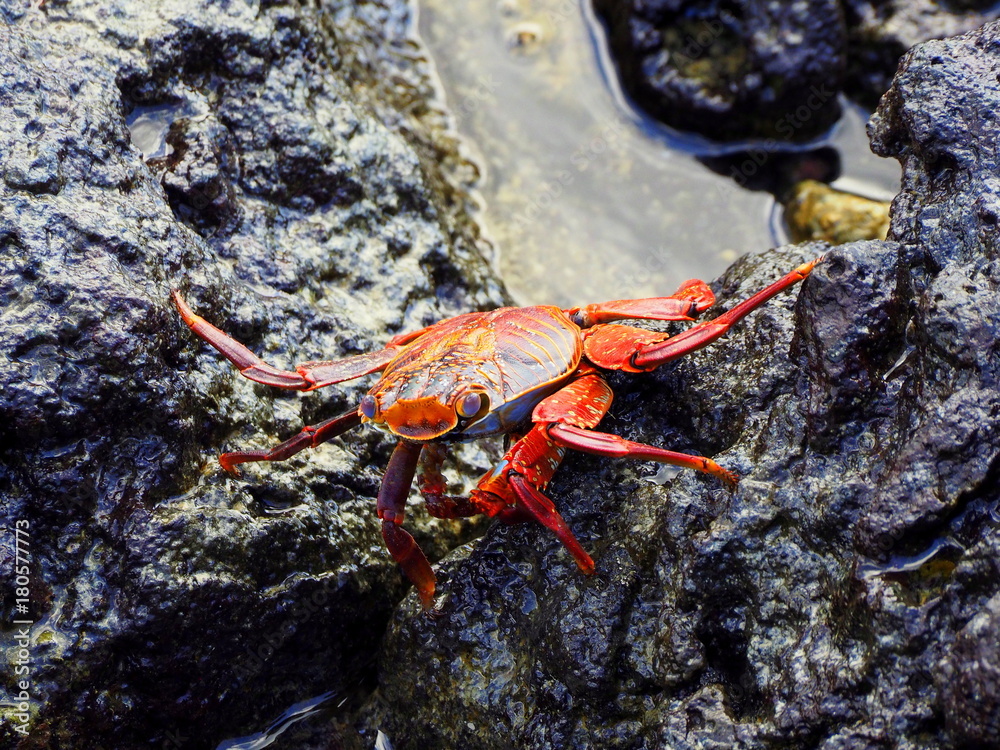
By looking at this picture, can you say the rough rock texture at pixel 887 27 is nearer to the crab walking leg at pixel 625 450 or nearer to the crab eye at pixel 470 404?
the crab walking leg at pixel 625 450

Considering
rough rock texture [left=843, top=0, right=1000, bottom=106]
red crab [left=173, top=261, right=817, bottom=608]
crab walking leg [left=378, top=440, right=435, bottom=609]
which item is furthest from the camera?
rough rock texture [left=843, top=0, right=1000, bottom=106]

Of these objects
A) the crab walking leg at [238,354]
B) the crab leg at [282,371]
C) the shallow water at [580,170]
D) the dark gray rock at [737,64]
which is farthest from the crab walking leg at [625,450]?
the dark gray rock at [737,64]

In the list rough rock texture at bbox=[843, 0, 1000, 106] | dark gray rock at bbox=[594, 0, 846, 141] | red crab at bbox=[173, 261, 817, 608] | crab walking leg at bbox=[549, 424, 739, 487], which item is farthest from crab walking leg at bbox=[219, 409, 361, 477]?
rough rock texture at bbox=[843, 0, 1000, 106]

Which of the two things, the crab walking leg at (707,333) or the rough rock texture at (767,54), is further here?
the rough rock texture at (767,54)

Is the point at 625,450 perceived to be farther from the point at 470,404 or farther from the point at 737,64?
the point at 737,64

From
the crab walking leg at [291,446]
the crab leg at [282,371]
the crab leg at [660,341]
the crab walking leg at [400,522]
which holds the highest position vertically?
the crab leg at [660,341]

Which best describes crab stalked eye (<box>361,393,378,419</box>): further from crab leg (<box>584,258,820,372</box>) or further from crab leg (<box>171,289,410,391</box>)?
crab leg (<box>584,258,820,372</box>)
